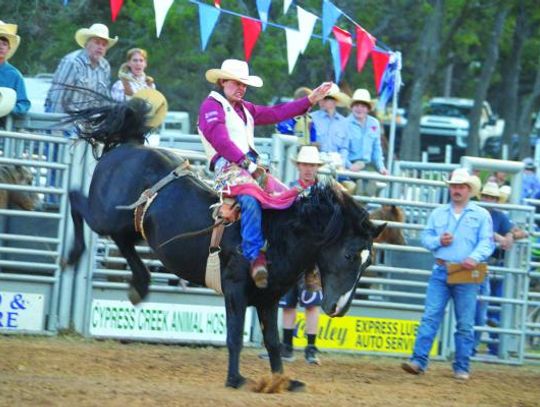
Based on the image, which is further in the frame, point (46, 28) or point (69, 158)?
point (46, 28)

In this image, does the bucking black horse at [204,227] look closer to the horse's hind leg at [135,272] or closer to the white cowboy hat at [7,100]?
the horse's hind leg at [135,272]

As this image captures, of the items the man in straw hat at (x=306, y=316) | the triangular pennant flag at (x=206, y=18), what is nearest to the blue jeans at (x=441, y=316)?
the man in straw hat at (x=306, y=316)

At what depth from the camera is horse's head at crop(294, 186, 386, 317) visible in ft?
31.7

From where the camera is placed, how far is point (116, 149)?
10.8m

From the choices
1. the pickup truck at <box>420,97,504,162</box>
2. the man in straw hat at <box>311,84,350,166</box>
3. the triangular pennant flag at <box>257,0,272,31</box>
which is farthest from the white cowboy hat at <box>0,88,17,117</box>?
the pickup truck at <box>420,97,504,162</box>

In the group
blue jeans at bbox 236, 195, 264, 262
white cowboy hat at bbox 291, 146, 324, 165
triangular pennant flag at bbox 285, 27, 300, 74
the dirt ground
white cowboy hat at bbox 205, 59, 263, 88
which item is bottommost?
the dirt ground

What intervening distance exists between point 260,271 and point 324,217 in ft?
2.09

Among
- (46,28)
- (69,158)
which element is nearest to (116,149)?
(69,158)

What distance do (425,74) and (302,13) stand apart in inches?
466

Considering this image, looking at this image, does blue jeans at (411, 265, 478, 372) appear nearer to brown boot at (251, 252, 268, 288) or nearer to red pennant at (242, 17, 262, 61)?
brown boot at (251, 252, 268, 288)

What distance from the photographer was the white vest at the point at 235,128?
993 centimetres

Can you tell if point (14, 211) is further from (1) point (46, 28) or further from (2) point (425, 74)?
(2) point (425, 74)

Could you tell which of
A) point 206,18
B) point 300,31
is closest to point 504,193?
point 300,31

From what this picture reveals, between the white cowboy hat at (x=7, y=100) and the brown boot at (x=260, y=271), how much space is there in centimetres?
374
